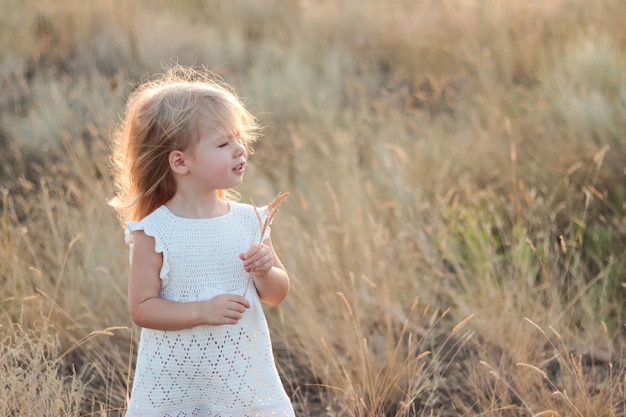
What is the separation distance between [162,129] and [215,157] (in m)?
0.16

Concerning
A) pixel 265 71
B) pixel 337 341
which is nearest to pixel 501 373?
pixel 337 341

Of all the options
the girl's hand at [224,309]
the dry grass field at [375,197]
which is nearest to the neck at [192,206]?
the girl's hand at [224,309]

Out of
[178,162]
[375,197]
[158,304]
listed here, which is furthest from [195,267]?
[375,197]

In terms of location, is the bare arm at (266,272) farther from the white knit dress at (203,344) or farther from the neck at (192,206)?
the neck at (192,206)

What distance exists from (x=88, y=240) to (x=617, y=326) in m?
2.52

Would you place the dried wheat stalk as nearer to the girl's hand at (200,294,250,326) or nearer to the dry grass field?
the girl's hand at (200,294,250,326)

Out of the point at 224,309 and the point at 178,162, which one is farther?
the point at 178,162

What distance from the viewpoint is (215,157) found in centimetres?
223

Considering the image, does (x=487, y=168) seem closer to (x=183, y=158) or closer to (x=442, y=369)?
(x=442, y=369)

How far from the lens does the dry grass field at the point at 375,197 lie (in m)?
3.22

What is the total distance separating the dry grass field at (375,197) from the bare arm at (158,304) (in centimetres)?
45

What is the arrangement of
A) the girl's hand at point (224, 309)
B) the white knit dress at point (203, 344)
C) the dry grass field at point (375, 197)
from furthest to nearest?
the dry grass field at point (375, 197)
the white knit dress at point (203, 344)
the girl's hand at point (224, 309)

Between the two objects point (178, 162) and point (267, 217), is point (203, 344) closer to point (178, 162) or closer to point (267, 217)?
point (267, 217)

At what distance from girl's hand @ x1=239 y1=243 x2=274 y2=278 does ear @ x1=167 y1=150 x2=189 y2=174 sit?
280 mm
